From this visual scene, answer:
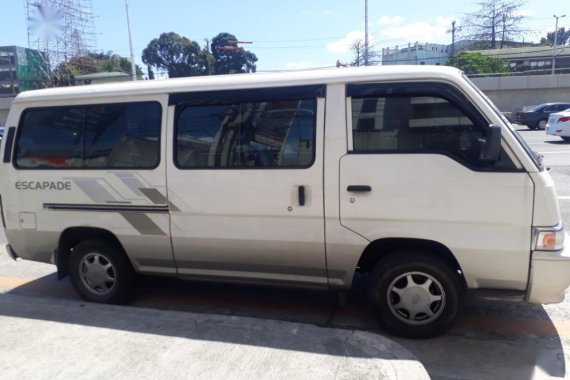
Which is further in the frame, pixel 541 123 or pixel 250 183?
pixel 541 123

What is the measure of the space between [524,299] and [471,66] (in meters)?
49.2

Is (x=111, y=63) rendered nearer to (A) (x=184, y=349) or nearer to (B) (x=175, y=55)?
(B) (x=175, y=55)

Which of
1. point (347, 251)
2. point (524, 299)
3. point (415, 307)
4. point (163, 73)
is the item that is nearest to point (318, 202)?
point (347, 251)

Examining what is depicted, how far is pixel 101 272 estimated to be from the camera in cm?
466

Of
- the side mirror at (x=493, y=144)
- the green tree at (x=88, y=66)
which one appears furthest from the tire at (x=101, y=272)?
the green tree at (x=88, y=66)

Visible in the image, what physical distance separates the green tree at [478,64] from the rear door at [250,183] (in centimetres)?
4771

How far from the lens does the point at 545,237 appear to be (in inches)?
133

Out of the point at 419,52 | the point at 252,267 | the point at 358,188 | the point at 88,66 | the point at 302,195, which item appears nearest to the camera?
the point at 358,188

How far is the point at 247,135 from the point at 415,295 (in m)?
1.87

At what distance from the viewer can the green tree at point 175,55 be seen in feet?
199

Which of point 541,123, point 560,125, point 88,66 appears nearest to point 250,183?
point 560,125

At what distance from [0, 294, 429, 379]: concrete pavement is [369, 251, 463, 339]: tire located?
0.34 metres

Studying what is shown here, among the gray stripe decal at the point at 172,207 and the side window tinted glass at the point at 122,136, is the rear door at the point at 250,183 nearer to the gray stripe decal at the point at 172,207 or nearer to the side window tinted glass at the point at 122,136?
the gray stripe decal at the point at 172,207

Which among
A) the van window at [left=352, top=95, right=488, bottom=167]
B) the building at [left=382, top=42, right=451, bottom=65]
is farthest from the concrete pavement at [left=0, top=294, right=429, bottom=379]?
the building at [left=382, top=42, right=451, bottom=65]
